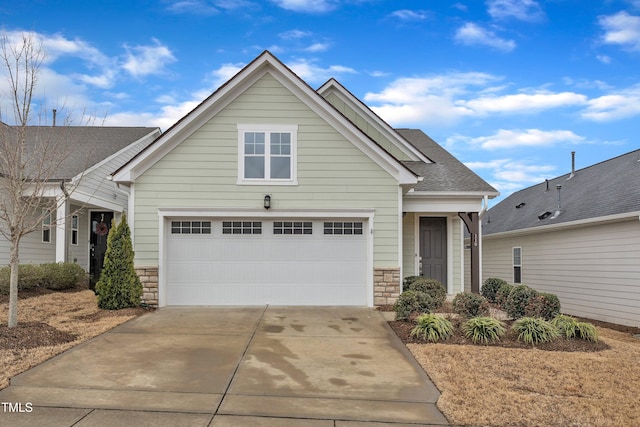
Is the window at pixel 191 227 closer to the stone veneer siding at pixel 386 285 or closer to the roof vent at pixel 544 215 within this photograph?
the stone veneer siding at pixel 386 285

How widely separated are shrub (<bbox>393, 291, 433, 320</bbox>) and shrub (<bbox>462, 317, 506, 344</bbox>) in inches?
56.5

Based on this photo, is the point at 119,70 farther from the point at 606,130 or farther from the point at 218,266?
the point at 606,130

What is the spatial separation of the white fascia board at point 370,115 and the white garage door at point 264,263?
427 centimetres

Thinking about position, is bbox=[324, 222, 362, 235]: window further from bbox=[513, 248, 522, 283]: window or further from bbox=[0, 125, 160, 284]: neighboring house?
bbox=[513, 248, 522, 283]: window

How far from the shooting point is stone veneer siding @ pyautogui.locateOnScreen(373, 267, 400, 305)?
1167 centimetres

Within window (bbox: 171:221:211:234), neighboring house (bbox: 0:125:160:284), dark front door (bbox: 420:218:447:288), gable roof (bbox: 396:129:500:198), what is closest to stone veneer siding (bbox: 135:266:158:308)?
window (bbox: 171:221:211:234)

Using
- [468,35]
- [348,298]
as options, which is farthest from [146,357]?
[468,35]

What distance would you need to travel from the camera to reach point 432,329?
326 inches

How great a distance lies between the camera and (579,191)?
16.6 metres

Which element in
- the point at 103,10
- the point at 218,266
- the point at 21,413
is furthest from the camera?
the point at 103,10

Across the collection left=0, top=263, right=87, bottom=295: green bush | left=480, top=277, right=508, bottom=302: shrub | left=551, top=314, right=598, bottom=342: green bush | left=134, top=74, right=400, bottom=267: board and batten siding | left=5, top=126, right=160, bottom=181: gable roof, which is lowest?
left=551, top=314, right=598, bottom=342: green bush

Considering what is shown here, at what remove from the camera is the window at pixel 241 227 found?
A: 11.8 metres

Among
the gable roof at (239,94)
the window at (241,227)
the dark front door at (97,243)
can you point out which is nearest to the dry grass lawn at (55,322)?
the window at (241,227)

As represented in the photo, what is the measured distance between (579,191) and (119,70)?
1623 centimetres
